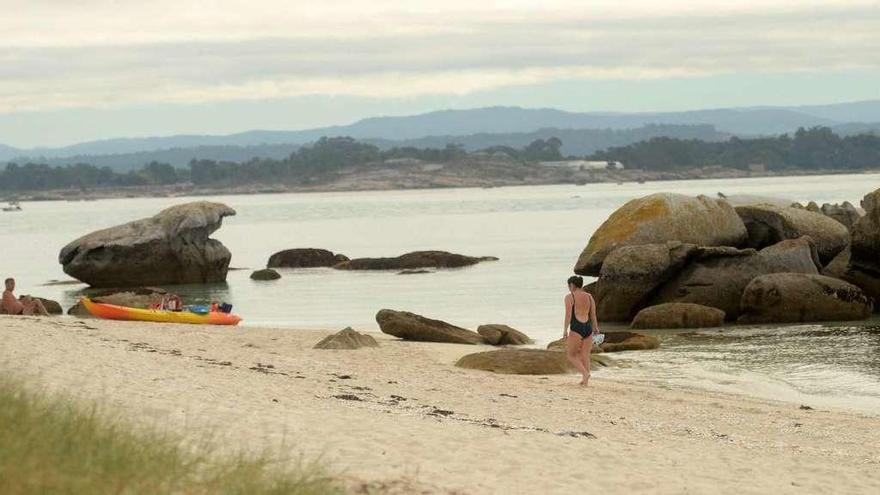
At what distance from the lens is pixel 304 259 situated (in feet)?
177

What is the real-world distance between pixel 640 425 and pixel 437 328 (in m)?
11.0

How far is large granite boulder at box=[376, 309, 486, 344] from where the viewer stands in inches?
1052

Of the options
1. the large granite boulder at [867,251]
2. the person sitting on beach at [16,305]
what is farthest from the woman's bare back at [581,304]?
the person sitting on beach at [16,305]

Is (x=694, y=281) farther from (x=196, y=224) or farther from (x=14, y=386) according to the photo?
(x=14, y=386)

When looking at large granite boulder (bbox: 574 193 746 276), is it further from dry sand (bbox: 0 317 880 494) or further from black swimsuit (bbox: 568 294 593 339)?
black swimsuit (bbox: 568 294 593 339)

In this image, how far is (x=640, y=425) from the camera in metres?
16.3

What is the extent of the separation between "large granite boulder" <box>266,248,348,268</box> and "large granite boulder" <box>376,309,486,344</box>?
26783mm

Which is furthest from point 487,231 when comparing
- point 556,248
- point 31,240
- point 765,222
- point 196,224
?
point 765,222

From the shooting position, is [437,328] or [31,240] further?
[31,240]

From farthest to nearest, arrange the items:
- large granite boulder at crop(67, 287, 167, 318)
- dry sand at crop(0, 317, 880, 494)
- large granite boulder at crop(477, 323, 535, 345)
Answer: large granite boulder at crop(67, 287, 167, 318) → large granite boulder at crop(477, 323, 535, 345) → dry sand at crop(0, 317, 880, 494)

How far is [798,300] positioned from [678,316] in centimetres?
270

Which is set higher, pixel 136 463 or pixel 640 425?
pixel 136 463

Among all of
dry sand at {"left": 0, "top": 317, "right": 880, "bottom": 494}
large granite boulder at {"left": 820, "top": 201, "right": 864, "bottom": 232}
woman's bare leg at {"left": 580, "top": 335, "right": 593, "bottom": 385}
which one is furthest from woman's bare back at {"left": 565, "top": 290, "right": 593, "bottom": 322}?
large granite boulder at {"left": 820, "top": 201, "right": 864, "bottom": 232}

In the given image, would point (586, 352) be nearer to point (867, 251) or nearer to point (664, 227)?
point (867, 251)
